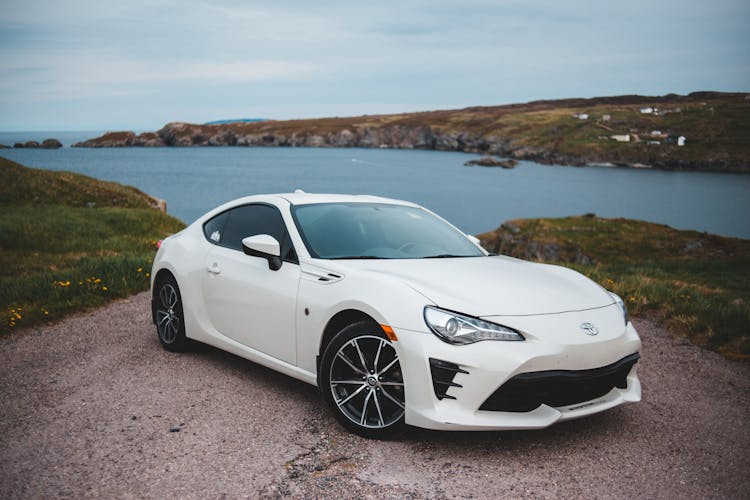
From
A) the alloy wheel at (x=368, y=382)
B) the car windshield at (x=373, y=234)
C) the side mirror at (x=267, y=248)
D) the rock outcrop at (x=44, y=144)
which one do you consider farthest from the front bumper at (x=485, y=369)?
the rock outcrop at (x=44, y=144)

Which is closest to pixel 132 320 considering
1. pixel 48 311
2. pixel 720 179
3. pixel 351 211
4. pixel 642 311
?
pixel 48 311

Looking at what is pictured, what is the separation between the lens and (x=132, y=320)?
771cm

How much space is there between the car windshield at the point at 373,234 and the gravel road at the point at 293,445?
1232 mm

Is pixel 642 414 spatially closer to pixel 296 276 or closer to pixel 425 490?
pixel 425 490

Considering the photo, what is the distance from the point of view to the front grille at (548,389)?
12.1 ft

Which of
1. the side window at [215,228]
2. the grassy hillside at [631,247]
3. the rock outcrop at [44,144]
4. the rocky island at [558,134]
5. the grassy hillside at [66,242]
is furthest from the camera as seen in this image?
the rock outcrop at [44,144]

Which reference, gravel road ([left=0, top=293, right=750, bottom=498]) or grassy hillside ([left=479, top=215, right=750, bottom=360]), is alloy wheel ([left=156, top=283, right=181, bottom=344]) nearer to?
gravel road ([left=0, top=293, right=750, bottom=498])

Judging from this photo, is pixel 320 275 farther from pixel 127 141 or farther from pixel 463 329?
pixel 127 141

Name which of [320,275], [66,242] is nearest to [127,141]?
[66,242]

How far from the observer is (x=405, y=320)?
3869mm

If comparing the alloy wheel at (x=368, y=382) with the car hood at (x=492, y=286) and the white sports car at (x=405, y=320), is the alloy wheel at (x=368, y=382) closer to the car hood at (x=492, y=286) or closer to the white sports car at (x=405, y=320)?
the white sports car at (x=405, y=320)

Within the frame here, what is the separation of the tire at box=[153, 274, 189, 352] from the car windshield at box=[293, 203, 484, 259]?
176 centimetres

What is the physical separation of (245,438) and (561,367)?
2074 millimetres

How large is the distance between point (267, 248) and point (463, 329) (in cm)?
170
